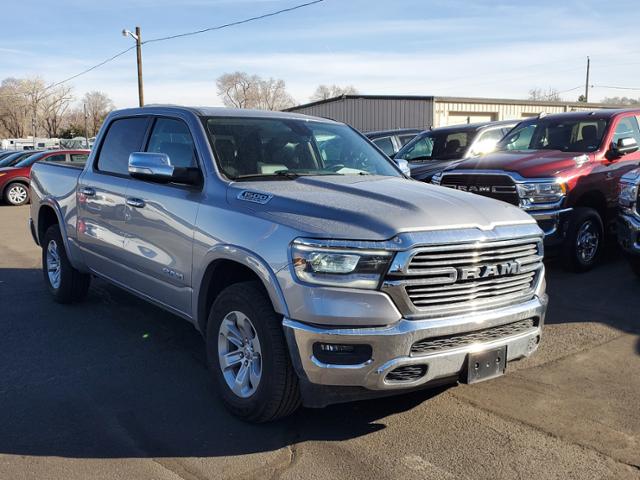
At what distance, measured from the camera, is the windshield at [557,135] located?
8.38 meters

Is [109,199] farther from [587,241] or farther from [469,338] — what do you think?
[587,241]

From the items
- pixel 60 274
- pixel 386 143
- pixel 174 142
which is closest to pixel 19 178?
pixel 386 143

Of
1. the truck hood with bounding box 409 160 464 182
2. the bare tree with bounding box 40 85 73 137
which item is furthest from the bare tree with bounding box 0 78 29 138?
the truck hood with bounding box 409 160 464 182

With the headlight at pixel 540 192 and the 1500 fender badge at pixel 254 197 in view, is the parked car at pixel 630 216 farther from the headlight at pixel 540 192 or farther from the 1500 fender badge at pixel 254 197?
the 1500 fender badge at pixel 254 197

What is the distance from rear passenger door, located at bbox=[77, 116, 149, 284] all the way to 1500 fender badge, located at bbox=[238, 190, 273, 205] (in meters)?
1.53

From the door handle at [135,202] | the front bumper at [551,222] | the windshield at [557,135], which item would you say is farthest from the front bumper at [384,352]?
the windshield at [557,135]

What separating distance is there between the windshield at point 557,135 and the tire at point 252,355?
600 cm

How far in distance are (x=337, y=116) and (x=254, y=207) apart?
1192 inches

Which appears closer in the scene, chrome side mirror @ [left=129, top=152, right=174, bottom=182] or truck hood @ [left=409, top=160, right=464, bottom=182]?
chrome side mirror @ [left=129, top=152, right=174, bottom=182]

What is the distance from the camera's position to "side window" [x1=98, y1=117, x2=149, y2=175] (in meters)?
5.39

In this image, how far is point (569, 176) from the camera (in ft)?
24.7

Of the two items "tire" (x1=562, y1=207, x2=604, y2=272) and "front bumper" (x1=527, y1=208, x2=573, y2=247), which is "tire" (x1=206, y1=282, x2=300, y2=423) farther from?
"tire" (x1=562, y1=207, x2=604, y2=272)

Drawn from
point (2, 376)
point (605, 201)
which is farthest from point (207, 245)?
point (605, 201)

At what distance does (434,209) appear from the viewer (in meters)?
3.62
